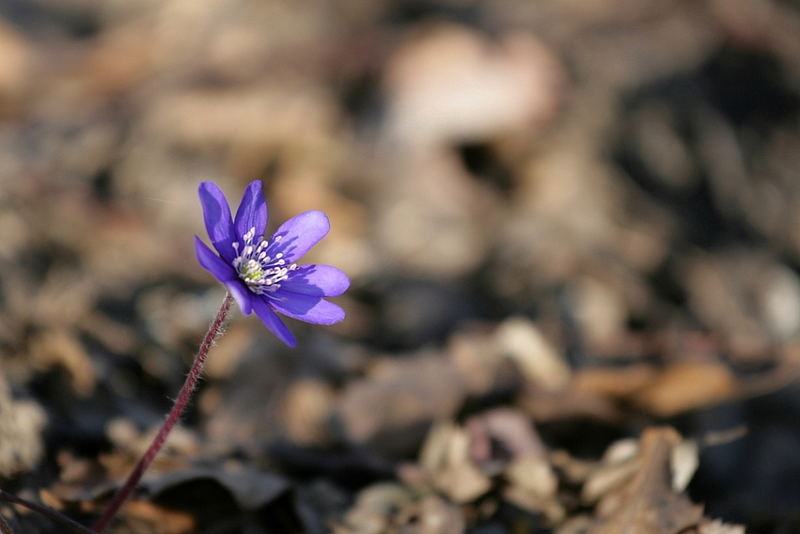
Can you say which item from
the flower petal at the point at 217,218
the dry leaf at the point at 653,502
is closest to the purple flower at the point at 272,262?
the flower petal at the point at 217,218

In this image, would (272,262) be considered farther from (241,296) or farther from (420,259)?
(420,259)

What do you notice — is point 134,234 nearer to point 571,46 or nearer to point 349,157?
point 349,157

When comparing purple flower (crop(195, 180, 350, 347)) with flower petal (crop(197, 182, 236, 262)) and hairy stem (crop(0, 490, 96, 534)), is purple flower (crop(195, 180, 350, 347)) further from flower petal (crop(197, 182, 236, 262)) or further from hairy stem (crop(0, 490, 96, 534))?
hairy stem (crop(0, 490, 96, 534))

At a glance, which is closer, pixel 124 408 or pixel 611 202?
pixel 124 408

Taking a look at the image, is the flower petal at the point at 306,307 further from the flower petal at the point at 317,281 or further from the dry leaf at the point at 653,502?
the dry leaf at the point at 653,502

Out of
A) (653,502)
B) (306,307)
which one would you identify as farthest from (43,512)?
(653,502)

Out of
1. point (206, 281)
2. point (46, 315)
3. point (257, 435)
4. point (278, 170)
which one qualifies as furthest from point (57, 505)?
point (278, 170)

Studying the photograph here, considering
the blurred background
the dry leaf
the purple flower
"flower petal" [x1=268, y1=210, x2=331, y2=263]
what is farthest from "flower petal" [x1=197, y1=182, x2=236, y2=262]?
the dry leaf
